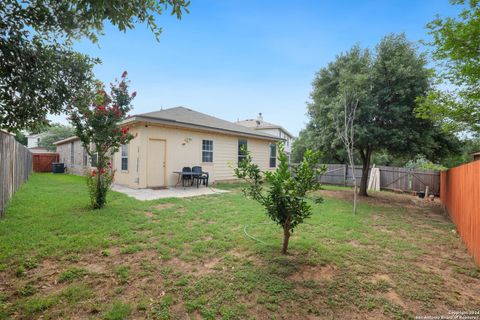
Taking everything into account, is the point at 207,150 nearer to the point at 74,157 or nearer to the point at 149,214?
the point at 149,214

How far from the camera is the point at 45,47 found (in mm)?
2955

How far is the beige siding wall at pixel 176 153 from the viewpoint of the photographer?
9008 millimetres

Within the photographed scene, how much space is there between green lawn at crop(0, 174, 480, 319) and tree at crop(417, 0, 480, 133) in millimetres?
3079

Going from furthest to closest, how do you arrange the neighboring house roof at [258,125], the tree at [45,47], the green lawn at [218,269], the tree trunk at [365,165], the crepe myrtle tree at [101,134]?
the neighboring house roof at [258,125] → the tree trunk at [365,165] → the crepe myrtle tree at [101,134] → the tree at [45,47] → the green lawn at [218,269]

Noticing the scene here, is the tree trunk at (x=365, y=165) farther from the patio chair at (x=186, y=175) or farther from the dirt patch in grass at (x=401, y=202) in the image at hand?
the patio chair at (x=186, y=175)

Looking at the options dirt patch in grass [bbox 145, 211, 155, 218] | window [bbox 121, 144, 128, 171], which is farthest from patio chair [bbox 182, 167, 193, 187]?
dirt patch in grass [bbox 145, 211, 155, 218]

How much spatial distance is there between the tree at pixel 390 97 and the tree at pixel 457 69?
3.91ft

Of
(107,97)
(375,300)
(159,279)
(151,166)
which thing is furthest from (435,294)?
(151,166)

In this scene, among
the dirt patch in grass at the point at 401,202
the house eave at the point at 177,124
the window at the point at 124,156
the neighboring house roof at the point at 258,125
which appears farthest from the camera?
the neighboring house roof at the point at 258,125

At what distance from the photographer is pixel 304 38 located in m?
9.20

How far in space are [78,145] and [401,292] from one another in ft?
61.8

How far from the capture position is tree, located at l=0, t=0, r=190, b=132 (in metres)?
2.49

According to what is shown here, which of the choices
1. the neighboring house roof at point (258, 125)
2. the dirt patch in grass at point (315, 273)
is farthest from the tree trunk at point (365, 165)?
the neighboring house roof at point (258, 125)

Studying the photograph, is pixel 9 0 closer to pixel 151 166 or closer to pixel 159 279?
pixel 159 279
